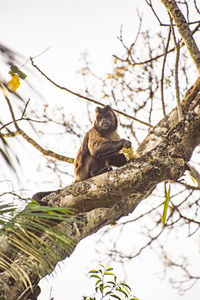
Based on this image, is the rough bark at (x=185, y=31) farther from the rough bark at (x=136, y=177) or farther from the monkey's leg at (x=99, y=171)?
the monkey's leg at (x=99, y=171)

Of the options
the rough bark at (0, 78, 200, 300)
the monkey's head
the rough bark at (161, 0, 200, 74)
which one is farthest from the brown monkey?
the rough bark at (0, 78, 200, 300)

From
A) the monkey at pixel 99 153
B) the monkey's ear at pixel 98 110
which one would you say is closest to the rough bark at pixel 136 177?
the monkey at pixel 99 153

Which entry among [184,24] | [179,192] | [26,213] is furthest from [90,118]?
[26,213]

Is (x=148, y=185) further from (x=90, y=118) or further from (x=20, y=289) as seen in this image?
(x=90, y=118)

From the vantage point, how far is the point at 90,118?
635 cm

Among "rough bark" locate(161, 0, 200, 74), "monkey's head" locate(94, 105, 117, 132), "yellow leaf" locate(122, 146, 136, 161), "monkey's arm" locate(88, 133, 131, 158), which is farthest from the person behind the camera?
"monkey's head" locate(94, 105, 117, 132)

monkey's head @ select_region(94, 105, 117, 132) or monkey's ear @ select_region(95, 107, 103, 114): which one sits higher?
monkey's ear @ select_region(95, 107, 103, 114)

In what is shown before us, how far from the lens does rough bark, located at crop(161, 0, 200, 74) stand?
134 inches

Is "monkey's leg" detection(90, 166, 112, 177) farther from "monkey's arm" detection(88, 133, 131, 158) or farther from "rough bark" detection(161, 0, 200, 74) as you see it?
"rough bark" detection(161, 0, 200, 74)

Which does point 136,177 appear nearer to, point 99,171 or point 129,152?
point 129,152

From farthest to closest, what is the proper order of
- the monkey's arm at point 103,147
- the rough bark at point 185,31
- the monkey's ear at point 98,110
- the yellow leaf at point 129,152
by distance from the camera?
the monkey's ear at point 98,110 < the monkey's arm at point 103,147 < the yellow leaf at point 129,152 < the rough bark at point 185,31

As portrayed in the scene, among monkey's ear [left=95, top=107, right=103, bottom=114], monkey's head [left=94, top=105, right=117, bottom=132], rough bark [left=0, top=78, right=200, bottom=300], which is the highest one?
monkey's ear [left=95, top=107, right=103, bottom=114]

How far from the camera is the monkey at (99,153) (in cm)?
478

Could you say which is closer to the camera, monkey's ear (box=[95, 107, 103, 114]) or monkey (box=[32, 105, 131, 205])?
monkey (box=[32, 105, 131, 205])
